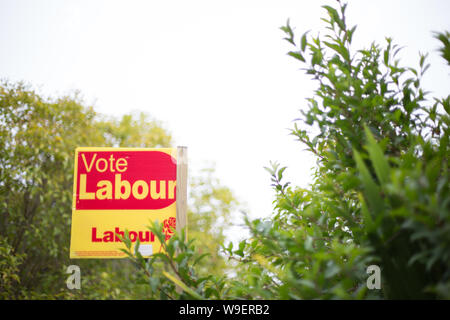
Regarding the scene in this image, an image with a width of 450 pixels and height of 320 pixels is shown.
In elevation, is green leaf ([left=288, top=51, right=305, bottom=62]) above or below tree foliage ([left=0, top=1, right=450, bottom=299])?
above

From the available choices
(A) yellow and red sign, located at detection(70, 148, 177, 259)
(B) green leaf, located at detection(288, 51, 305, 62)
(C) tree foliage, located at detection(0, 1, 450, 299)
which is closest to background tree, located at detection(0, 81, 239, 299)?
(A) yellow and red sign, located at detection(70, 148, 177, 259)

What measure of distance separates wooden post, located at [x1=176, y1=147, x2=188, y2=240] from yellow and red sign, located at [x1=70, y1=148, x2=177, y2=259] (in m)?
0.06

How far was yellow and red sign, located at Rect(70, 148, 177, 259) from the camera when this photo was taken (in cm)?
243

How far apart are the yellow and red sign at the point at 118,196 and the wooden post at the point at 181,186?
6 centimetres

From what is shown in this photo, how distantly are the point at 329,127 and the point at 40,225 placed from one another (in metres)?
4.96

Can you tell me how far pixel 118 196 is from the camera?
2521 millimetres

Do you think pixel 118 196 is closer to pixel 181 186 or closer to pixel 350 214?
pixel 181 186

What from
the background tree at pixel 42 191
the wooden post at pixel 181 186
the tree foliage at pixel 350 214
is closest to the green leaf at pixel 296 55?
the tree foliage at pixel 350 214

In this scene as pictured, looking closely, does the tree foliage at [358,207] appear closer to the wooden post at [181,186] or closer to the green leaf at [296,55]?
the green leaf at [296,55]

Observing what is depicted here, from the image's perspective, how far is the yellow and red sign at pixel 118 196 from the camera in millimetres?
2432

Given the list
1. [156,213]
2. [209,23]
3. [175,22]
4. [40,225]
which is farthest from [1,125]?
[209,23]

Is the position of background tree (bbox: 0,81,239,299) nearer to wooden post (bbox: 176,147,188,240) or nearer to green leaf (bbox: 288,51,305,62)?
wooden post (bbox: 176,147,188,240)

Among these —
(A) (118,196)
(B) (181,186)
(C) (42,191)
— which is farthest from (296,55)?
(C) (42,191)
